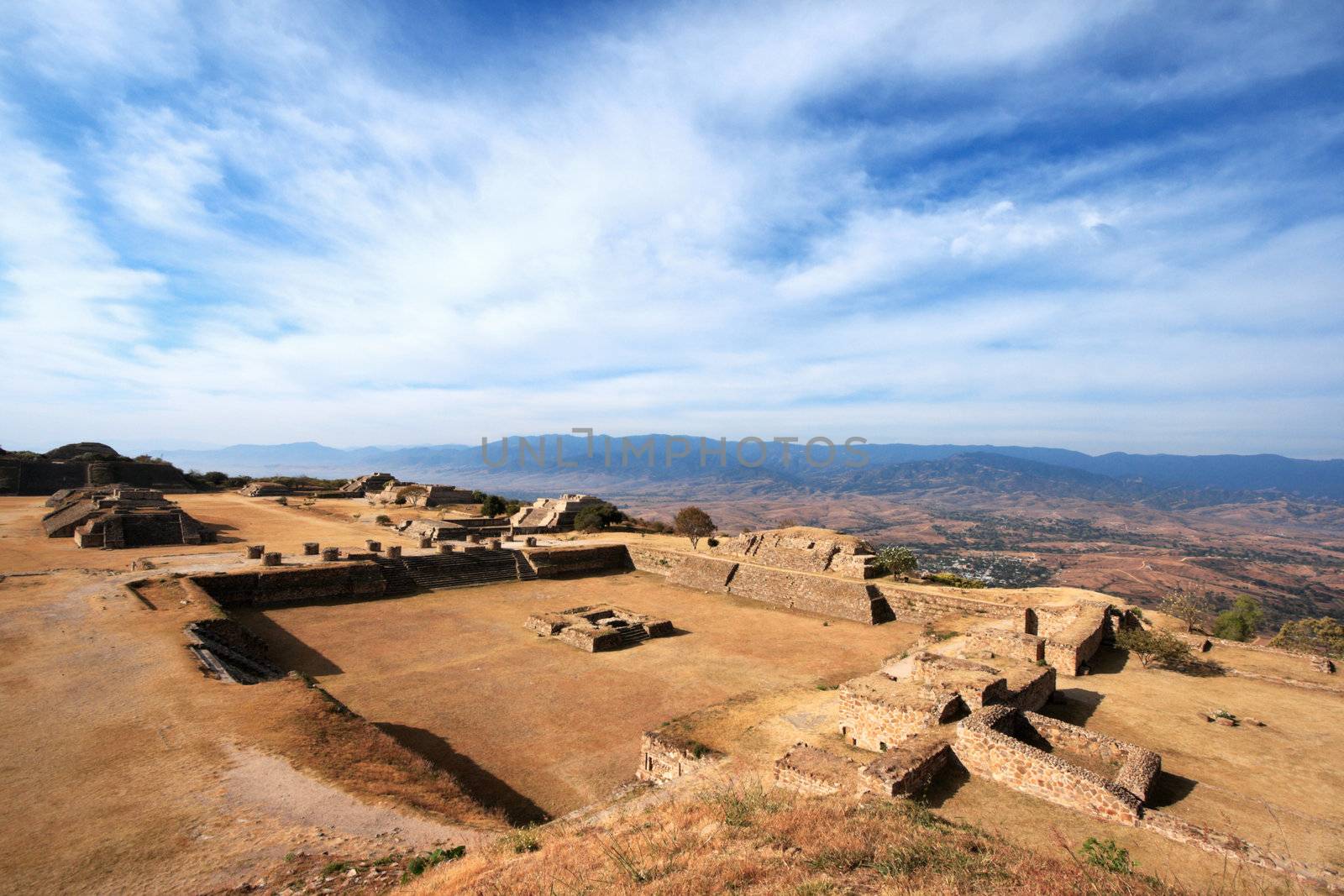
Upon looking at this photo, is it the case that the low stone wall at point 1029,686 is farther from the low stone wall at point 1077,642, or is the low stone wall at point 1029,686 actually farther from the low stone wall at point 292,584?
the low stone wall at point 292,584

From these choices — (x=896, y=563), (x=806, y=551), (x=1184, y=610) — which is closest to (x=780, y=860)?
(x=1184, y=610)

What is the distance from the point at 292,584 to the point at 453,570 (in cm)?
594

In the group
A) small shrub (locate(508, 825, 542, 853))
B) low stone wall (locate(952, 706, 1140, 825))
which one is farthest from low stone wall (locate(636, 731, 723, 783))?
low stone wall (locate(952, 706, 1140, 825))

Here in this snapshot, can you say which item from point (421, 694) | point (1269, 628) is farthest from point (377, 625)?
point (1269, 628)

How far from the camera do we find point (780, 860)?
4.95 m

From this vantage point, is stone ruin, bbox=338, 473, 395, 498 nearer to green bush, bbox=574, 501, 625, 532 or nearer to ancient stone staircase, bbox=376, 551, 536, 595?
green bush, bbox=574, 501, 625, 532

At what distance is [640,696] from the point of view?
13.3 meters

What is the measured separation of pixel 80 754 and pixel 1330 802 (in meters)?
17.2

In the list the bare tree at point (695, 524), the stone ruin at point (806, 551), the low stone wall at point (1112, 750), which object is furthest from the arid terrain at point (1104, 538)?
the low stone wall at point (1112, 750)

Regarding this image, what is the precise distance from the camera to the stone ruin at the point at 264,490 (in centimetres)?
4834

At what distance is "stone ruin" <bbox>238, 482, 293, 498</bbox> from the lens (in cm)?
4834

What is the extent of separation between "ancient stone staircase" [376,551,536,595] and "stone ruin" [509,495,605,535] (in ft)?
28.6

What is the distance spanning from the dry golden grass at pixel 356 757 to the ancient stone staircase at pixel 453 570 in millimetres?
13272

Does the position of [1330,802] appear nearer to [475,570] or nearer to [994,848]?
[994,848]
